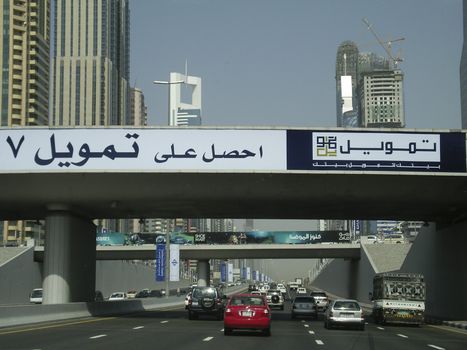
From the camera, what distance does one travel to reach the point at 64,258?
117ft

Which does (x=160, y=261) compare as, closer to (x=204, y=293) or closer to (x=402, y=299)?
(x=204, y=293)

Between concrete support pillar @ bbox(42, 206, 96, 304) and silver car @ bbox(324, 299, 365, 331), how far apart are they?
1368 cm

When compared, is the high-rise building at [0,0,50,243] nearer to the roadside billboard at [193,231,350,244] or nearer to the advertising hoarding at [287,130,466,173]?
the roadside billboard at [193,231,350,244]

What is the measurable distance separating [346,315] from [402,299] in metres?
6.69

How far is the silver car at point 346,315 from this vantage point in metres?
30.6

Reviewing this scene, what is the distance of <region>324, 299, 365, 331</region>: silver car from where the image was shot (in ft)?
100

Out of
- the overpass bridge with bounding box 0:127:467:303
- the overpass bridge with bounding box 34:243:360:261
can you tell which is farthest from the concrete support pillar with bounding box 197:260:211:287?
the overpass bridge with bounding box 0:127:467:303

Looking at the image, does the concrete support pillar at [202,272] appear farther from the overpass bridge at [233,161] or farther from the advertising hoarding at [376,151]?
the advertising hoarding at [376,151]

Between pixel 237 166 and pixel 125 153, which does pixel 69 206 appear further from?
pixel 237 166

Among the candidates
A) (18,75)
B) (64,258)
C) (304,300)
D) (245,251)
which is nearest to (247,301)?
(64,258)

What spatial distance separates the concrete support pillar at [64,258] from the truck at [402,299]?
16160 mm

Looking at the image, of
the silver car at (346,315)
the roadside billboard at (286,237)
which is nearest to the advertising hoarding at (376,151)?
the silver car at (346,315)

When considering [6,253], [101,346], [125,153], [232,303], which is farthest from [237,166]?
[6,253]

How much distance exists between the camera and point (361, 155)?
100 feet
